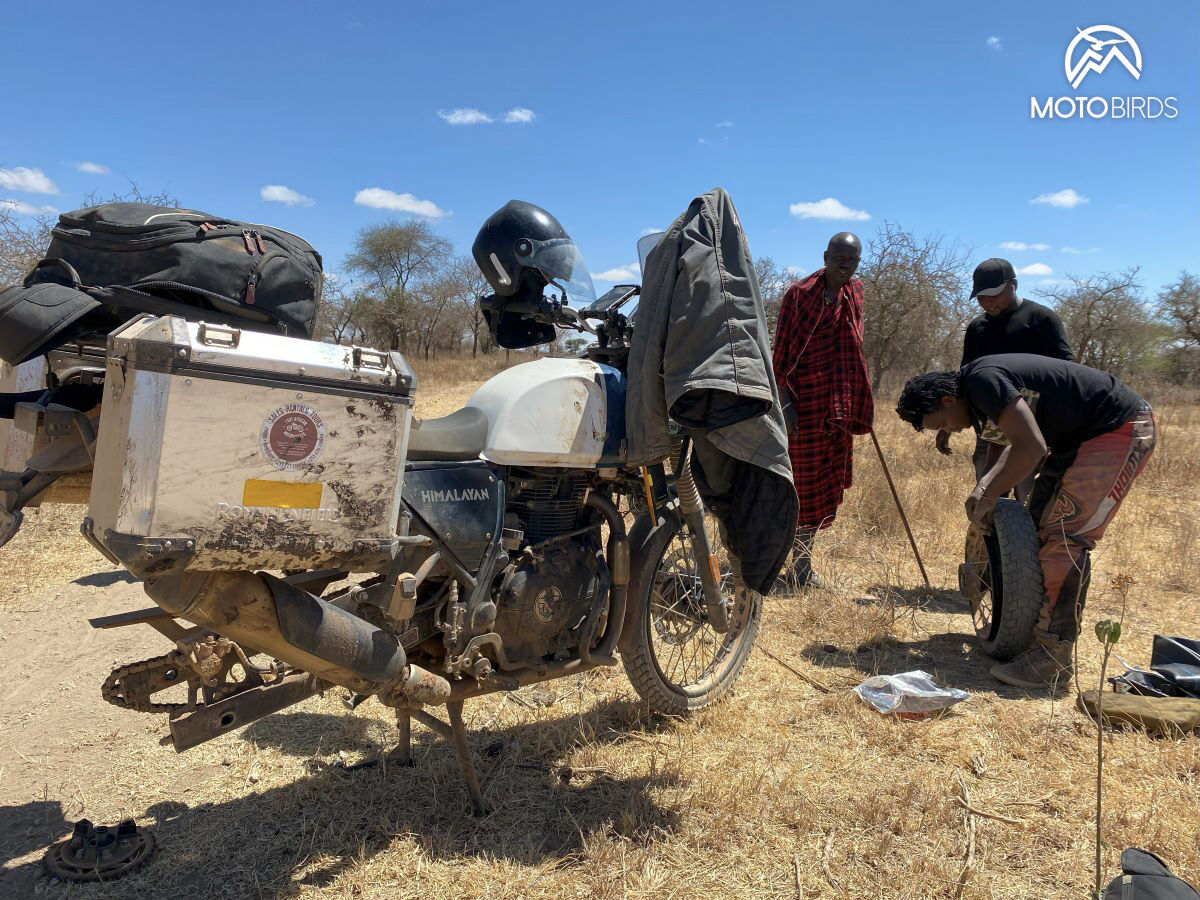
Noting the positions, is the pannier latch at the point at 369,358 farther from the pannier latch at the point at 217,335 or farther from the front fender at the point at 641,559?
the front fender at the point at 641,559

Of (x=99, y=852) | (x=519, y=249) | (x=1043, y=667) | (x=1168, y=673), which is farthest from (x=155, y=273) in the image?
(x=1168, y=673)

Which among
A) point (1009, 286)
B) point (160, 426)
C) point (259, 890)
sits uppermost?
point (1009, 286)

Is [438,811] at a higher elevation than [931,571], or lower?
lower

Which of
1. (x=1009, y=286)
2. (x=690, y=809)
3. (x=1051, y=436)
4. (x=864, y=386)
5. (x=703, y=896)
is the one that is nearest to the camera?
(x=703, y=896)

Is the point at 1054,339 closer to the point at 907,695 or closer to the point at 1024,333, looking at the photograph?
the point at 1024,333

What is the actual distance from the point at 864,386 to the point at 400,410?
12.9 feet

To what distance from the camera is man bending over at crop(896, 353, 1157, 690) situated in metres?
3.66

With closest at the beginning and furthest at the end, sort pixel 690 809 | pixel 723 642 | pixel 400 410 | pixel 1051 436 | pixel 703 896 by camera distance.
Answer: pixel 400 410
pixel 703 896
pixel 690 809
pixel 723 642
pixel 1051 436

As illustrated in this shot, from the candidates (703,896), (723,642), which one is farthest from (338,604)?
(723,642)

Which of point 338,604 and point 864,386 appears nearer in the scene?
point 338,604

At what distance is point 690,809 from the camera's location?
2.63 metres

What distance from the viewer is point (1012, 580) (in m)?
3.73

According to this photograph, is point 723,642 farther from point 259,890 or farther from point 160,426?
point 160,426

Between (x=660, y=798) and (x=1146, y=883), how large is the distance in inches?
52.0
